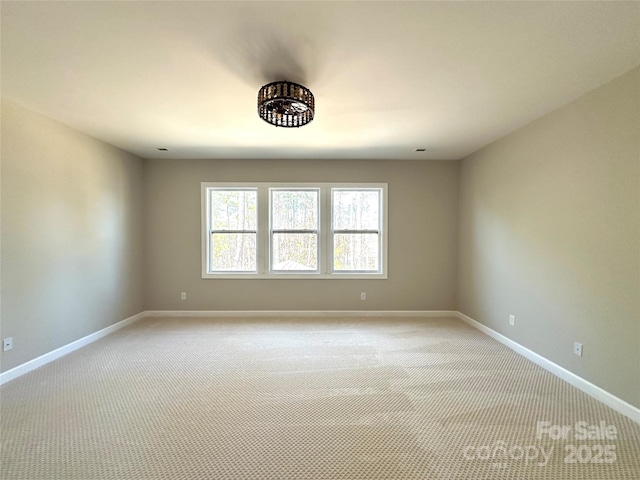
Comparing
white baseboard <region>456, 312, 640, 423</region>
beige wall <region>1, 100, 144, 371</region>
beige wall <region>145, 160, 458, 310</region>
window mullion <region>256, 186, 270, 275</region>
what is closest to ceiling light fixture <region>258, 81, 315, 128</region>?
beige wall <region>145, 160, 458, 310</region>

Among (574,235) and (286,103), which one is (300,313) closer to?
(286,103)

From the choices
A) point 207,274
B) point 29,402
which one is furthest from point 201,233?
point 29,402

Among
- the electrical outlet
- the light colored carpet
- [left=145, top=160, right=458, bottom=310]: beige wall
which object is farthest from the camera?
[left=145, top=160, right=458, bottom=310]: beige wall

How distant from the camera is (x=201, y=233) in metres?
4.47

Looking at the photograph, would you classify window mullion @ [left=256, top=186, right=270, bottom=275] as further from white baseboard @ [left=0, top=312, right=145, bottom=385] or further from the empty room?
white baseboard @ [left=0, top=312, right=145, bottom=385]

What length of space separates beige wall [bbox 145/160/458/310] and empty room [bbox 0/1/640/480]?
37mm

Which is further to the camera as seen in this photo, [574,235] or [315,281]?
A: [315,281]

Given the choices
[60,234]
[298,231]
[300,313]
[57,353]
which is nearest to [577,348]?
[300,313]

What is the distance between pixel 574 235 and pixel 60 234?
521cm

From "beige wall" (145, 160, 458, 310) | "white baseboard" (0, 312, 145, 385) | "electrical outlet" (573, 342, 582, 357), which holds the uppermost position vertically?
"beige wall" (145, 160, 458, 310)

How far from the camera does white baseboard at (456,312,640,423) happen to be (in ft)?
6.59

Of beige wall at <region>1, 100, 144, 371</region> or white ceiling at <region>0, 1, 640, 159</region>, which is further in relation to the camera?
beige wall at <region>1, 100, 144, 371</region>

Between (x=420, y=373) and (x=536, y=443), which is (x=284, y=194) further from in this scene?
(x=536, y=443)

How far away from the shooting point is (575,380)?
2.42 meters
